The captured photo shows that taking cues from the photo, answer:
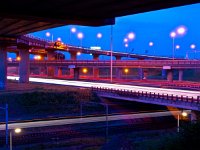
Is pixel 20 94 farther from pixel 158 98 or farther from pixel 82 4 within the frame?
pixel 82 4

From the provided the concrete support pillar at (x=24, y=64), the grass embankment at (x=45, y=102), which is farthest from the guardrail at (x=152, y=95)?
the concrete support pillar at (x=24, y=64)

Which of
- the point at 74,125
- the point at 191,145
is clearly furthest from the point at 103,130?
the point at 191,145

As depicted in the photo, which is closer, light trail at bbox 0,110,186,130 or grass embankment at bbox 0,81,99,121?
light trail at bbox 0,110,186,130

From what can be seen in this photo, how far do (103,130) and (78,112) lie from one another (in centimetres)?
1250

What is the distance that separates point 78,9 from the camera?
82.8ft

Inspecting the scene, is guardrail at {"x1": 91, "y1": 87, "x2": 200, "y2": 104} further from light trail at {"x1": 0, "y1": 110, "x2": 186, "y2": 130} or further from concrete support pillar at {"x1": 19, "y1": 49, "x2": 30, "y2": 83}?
concrete support pillar at {"x1": 19, "y1": 49, "x2": 30, "y2": 83}

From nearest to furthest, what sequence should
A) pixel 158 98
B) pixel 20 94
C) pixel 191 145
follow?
pixel 191 145, pixel 158 98, pixel 20 94

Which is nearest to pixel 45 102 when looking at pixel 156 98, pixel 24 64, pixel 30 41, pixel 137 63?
pixel 156 98

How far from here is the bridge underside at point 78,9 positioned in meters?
22.5

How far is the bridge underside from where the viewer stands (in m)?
22.5

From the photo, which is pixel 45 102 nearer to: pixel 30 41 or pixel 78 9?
pixel 78 9

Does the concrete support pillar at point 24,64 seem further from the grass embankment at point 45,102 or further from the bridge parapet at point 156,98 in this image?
the bridge parapet at point 156,98

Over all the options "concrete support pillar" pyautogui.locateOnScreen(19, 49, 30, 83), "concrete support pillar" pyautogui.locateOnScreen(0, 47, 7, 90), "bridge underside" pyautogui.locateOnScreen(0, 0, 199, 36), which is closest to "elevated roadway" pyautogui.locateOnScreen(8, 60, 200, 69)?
"concrete support pillar" pyautogui.locateOnScreen(19, 49, 30, 83)

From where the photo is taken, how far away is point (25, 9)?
84.4ft
